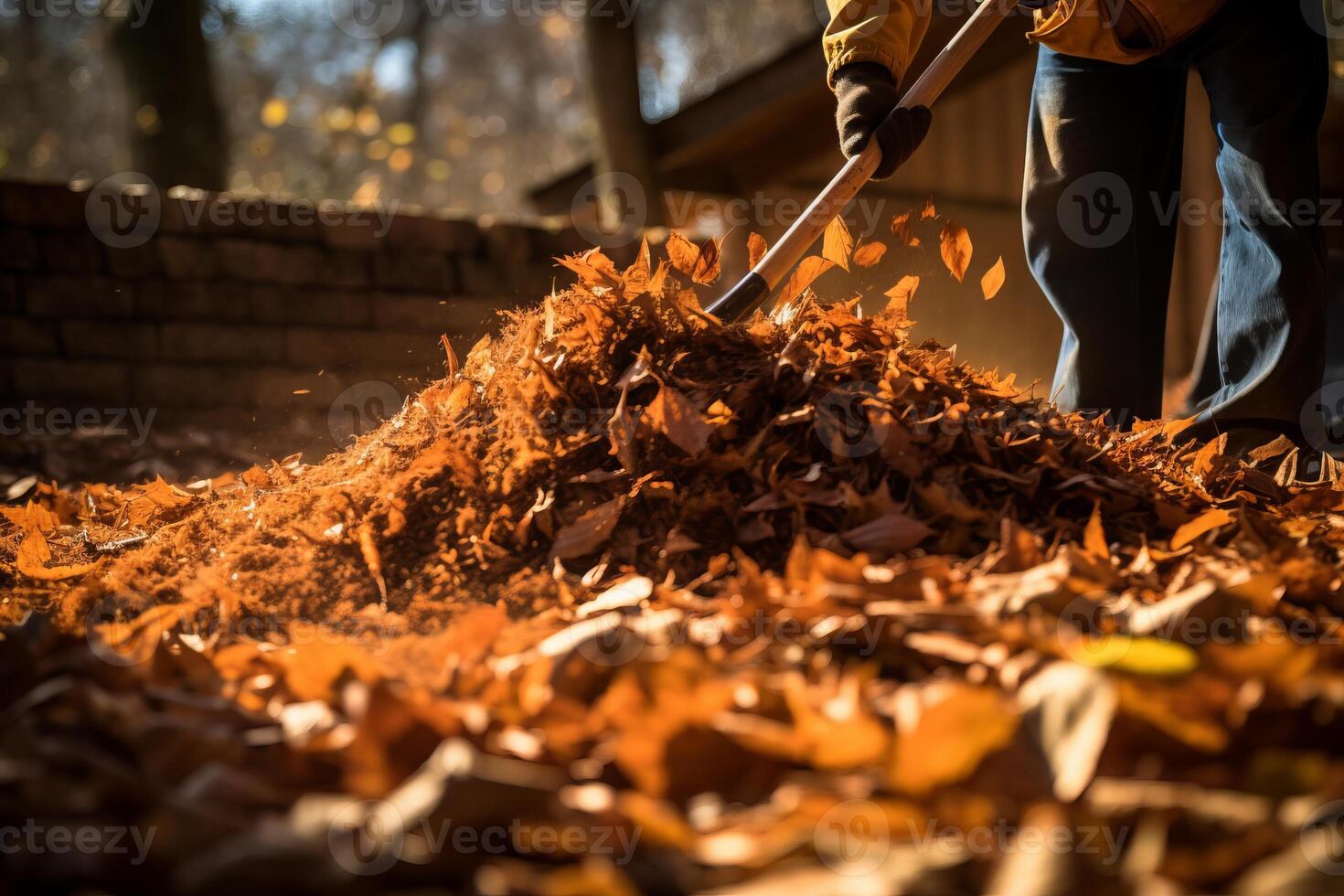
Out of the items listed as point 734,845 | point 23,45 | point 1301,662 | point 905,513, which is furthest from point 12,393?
point 23,45

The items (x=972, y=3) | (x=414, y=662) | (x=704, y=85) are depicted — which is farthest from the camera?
(x=704, y=85)

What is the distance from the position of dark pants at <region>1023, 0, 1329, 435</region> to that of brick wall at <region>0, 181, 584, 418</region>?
7.44 feet

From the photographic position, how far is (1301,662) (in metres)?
0.92

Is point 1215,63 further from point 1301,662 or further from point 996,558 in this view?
point 1301,662

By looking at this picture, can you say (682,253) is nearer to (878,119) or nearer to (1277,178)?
(878,119)

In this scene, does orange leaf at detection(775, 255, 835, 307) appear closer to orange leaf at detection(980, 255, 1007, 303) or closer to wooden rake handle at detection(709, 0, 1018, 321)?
wooden rake handle at detection(709, 0, 1018, 321)

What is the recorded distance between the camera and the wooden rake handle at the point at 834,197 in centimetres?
226

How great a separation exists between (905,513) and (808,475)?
0.17 meters

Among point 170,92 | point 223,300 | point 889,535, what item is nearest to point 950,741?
point 889,535

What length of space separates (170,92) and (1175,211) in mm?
6151

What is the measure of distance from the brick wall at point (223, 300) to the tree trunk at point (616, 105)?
5.46 ft

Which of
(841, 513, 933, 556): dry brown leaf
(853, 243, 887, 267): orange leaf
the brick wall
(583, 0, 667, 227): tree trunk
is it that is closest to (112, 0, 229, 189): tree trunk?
(583, 0, 667, 227): tree trunk

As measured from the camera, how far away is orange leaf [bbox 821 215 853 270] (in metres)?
2.27

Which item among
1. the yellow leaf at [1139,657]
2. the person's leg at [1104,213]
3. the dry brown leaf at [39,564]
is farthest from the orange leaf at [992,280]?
the dry brown leaf at [39,564]
